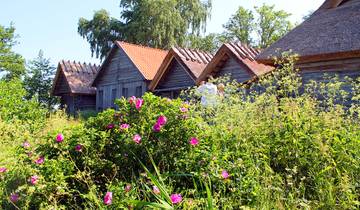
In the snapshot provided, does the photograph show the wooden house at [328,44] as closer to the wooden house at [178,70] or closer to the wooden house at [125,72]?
the wooden house at [178,70]

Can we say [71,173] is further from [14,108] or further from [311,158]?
[14,108]

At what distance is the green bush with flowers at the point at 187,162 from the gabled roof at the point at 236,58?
32.5ft

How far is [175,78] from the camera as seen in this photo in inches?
704

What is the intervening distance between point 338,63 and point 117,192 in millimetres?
8218

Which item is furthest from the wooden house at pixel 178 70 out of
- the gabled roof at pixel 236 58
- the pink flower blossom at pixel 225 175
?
the pink flower blossom at pixel 225 175

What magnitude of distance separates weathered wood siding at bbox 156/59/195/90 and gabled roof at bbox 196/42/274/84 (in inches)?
104

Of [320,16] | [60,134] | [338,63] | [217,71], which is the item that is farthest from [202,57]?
[60,134]

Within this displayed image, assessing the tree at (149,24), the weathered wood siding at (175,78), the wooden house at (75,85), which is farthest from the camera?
the tree at (149,24)

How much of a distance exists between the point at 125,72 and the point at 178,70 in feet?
16.3

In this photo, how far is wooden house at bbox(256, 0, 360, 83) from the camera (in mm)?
8281

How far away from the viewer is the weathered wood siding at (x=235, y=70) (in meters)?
13.8

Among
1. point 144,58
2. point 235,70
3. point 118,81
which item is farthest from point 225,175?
point 118,81

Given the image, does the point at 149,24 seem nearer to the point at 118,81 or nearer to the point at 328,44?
the point at 118,81

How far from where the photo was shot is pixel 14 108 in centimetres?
1025
